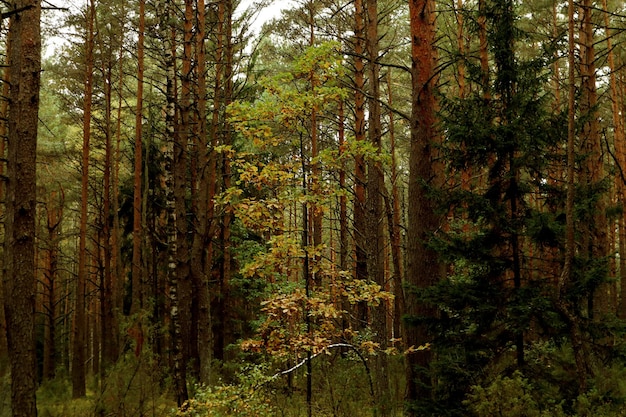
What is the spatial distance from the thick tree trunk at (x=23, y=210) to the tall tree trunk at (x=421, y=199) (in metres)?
4.71

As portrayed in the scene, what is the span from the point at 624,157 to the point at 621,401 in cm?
1488

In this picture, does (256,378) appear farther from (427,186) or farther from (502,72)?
(502,72)

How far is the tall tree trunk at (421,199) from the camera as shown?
20.1ft

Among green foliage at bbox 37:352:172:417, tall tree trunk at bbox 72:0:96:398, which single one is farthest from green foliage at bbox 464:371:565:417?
tall tree trunk at bbox 72:0:96:398

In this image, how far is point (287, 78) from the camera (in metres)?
6.43

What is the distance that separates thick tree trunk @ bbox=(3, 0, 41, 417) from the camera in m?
5.53

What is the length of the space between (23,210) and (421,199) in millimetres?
5041

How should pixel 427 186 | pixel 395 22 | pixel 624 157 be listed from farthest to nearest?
1. pixel 395 22
2. pixel 624 157
3. pixel 427 186

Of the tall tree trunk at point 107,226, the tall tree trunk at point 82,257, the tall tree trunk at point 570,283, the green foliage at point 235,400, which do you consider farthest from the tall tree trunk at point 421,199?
the tall tree trunk at point 107,226

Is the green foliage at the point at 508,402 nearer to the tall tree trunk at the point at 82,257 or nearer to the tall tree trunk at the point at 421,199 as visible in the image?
the tall tree trunk at the point at 421,199

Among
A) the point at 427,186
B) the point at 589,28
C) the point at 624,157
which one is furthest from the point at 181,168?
the point at 624,157

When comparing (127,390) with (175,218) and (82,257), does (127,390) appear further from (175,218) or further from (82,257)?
(82,257)

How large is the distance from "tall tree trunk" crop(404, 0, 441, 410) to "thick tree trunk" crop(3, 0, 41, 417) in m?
4.71

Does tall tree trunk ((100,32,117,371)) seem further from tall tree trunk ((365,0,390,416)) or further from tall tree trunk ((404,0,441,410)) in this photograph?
tall tree trunk ((404,0,441,410))
